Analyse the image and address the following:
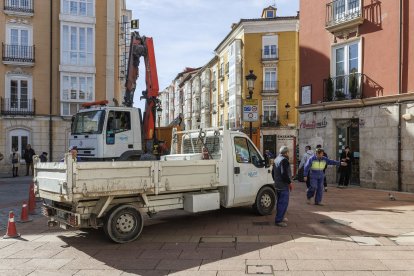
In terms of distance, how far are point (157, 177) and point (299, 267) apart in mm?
3065

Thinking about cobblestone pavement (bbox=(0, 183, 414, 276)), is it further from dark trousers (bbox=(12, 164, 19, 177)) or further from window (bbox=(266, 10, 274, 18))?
window (bbox=(266, 10, 274, 18))

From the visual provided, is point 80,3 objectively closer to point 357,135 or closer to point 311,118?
point 311,118

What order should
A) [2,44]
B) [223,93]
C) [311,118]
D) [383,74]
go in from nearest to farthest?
1. [383,74]
2. [311,118]
3. [2,44]
4. [223,93]

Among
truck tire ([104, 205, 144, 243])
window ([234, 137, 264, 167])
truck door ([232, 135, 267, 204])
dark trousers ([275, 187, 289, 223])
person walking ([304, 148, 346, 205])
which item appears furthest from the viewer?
person walking ([304, 148, 346, 205])

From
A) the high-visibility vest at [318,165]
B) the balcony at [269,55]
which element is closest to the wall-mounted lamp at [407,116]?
the high-visibility vest at [318,165]

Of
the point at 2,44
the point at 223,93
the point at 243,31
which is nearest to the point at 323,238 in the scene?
the point at 2,44

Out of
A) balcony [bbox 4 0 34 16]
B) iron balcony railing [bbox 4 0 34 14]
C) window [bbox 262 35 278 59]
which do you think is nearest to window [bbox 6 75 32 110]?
balcony [bbox 4 0 34 16]

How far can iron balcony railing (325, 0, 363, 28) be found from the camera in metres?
16.6

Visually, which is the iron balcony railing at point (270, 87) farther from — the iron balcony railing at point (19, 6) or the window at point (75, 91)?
the iron balcony railing at point (19, 6)

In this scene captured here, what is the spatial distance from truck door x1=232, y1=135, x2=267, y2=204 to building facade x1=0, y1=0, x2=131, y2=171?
764 inches

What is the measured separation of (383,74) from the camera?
15508mm

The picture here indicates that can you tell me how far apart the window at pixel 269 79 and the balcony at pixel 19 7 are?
948 inches

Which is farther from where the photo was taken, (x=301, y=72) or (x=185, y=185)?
(x=301, y=72)

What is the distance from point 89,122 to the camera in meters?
12.6
